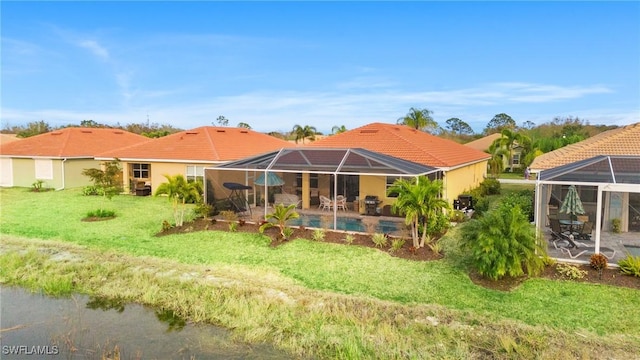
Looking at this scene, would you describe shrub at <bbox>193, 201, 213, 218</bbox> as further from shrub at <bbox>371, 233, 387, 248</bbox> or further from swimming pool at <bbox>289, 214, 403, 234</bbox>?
shrub at <bbox>371, 233, 387, 248</bbox>

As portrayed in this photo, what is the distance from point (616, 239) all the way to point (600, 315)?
6.41 meters

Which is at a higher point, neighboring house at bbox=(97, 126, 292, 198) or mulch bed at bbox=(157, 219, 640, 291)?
neighboring house at bbox=(97, 126, 292, 198)

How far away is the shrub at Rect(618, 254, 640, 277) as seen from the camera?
9.71 metres

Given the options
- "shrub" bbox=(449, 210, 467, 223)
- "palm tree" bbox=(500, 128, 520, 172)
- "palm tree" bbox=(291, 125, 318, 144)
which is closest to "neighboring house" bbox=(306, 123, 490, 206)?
"shrub" bbox=(449, 210, 467, 223)

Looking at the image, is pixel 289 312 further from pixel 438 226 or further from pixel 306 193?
pixel 306 193

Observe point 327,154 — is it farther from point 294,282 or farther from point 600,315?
→ point 600,315

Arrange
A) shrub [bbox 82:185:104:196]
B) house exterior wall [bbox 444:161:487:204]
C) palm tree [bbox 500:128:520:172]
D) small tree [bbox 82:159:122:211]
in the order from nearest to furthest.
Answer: house exterior wall [bbox 444:161:487:204] < shrub [bbox 82:185:104:196] < small tree [bbox 82:159:122:211] < palm tree [bbox 500:128:520:172]

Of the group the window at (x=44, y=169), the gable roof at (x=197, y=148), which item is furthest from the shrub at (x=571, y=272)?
the window at (x=44, y=169)

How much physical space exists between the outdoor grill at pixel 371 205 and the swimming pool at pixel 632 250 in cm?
834

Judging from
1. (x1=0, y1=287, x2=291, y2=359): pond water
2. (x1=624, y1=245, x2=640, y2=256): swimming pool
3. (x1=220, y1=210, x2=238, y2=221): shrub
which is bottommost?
(x1=0, y1=287, x2=291, y2=359): pond water

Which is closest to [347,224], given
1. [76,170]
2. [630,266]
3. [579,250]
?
[579,250]

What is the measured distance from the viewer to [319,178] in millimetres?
19406

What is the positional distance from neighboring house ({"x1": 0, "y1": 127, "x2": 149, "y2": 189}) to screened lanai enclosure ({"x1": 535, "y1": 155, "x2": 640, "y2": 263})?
26.5 m

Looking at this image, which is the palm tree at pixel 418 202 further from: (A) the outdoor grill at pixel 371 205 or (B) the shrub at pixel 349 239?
(A) the outdoor grill at pixel 371 205
